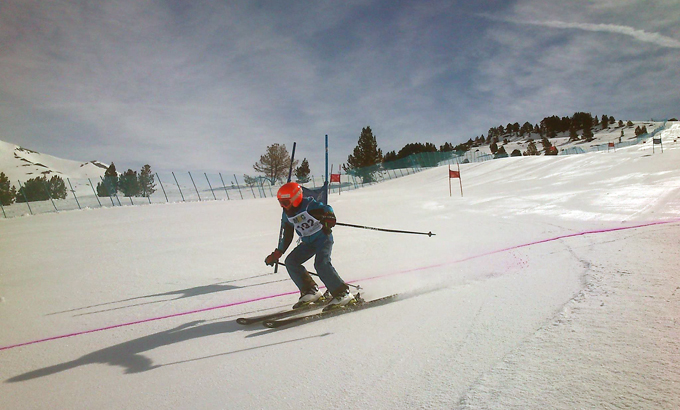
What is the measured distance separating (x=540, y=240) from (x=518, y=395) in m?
7.30

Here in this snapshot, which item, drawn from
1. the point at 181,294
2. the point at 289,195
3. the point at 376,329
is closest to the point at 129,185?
the point at 181,294

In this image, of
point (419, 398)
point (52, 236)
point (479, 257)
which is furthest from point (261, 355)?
point (52, 236)

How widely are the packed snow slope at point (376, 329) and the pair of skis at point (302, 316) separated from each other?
0.16 m

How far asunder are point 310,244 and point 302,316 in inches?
38.6

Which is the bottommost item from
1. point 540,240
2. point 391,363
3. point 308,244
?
point 540,240

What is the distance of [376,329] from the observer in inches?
143

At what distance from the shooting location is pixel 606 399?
1.94 metres

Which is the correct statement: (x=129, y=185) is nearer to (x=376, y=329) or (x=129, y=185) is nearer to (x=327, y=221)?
(x=327, y=221)

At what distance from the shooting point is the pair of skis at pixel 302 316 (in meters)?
4.09

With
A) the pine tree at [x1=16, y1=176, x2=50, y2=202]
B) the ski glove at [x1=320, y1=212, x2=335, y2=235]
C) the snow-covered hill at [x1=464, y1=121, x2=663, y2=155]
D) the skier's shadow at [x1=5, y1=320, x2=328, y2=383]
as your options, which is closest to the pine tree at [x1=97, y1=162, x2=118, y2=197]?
the pine tree at [x1=16, y1=176, x2=50, y2=202]

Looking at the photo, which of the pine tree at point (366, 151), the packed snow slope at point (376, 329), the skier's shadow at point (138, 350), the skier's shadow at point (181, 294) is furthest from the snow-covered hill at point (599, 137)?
the skier's shadow at point (138, 350)

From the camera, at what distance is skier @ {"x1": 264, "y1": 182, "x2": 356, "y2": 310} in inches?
183

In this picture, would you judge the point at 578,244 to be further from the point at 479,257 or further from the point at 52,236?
the point at 52,236

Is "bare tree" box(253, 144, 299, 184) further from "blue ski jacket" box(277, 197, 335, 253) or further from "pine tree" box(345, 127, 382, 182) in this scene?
"blue ski jacket" box(277, 197, 335, 253)
